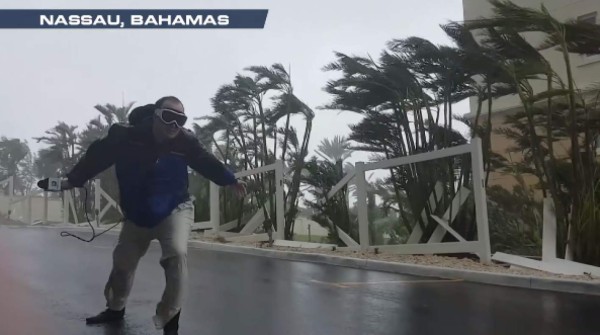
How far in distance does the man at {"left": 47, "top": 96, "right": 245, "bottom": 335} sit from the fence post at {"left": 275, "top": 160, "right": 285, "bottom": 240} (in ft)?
29.9

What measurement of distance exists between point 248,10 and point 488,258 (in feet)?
20.5

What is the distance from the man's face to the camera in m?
4.32

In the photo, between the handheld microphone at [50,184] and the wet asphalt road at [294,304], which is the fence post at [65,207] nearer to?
the wet asphalt road at [294,304]

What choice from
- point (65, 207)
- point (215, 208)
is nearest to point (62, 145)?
point (65, 207)

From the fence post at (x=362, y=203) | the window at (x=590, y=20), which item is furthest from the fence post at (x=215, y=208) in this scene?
the window at (x=590, y=20)

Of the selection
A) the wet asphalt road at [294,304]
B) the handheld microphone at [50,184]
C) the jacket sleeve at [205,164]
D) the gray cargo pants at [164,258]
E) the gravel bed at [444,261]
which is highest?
the jacket sleeve at [205,164]

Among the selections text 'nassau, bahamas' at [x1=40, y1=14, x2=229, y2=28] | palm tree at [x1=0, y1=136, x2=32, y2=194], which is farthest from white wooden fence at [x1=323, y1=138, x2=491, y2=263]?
palm tree at [x1=0, y1=136, x2=32, y2=194]

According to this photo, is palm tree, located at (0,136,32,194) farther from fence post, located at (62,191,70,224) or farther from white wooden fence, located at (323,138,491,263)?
white wooden fence, located at (323,138,491,263)

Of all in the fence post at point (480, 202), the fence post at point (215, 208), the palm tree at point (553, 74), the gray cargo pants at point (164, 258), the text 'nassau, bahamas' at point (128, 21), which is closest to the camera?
the gray cargo pants at point (164, 258)

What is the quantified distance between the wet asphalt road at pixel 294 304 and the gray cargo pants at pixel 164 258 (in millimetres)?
357

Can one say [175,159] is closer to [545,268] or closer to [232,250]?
[545,268]

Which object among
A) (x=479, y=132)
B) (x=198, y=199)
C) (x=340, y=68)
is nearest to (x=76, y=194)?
(x=198, y=199)

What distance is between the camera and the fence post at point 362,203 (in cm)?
1145

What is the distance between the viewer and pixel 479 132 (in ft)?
36.6
